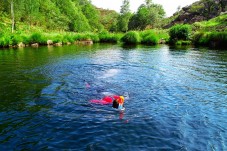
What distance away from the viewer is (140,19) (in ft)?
460

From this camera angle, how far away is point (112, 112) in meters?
14.5

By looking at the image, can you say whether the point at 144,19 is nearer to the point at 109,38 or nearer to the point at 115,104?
the point at 109,38

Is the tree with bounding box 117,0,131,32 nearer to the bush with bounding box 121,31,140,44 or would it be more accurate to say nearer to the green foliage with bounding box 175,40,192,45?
the bush with bounding box 121,31,140,44

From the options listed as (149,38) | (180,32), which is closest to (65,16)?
(149,38)

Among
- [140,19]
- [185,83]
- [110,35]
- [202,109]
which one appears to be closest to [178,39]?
[110,35]

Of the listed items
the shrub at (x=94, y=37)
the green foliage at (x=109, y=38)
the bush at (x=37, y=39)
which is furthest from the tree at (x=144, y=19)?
the bush at (x=37, y=39)

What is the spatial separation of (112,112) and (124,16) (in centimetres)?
12508

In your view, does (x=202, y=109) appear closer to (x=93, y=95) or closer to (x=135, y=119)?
(x=135, y=119)

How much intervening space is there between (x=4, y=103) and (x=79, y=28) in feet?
313

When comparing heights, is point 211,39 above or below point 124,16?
below

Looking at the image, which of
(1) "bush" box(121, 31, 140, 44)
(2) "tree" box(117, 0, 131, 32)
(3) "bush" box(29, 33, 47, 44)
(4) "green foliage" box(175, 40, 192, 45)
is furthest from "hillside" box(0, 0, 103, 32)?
(4) "green foliage" box(175, 40, 192, 45)

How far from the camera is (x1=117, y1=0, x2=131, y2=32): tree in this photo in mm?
133250

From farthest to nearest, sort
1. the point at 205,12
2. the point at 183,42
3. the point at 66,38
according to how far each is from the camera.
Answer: the point at 205,12, the point at 66,38, the point at 183,42

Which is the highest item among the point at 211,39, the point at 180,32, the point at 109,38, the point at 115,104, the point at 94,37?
the point at 180,32
